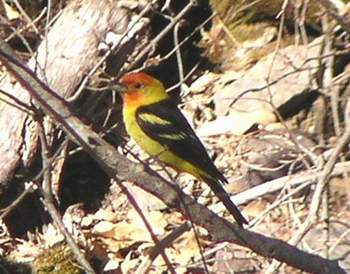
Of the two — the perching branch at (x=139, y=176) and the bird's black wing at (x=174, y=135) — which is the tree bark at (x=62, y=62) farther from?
the perching branch at (x=139, y=176)

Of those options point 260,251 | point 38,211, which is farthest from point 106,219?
point 260,251

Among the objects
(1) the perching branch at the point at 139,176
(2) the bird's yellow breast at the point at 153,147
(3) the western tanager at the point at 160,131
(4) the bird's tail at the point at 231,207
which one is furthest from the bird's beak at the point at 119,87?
(1) the perching branch at the point at 139,176

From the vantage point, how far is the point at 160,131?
5.68m

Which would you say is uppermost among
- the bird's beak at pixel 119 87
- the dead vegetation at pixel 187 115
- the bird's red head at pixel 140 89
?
the bird's beak at pixel 119 87

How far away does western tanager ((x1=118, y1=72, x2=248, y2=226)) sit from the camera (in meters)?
5.64

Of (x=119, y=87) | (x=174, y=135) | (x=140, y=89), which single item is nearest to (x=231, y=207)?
(x=174, y=135)

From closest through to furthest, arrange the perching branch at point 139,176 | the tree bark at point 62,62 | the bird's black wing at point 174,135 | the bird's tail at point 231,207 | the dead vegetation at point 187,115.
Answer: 1. the perching branch at point 139,176
2. the bird's tail at point 231,207
3. the bird's black wing at point 174,135
4. the dead vegetation at point 187,115
5. the tree bark at point 62,62

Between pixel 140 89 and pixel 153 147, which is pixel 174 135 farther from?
pixel 140 89

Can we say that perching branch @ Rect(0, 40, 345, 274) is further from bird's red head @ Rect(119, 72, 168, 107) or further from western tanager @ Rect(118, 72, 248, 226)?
bird's red head @ Rect(119, 72, 168, 107)

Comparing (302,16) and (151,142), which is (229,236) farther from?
(302,16)

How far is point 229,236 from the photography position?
3469 mm

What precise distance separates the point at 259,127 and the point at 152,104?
1.33 m

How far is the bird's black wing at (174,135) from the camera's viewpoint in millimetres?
5633

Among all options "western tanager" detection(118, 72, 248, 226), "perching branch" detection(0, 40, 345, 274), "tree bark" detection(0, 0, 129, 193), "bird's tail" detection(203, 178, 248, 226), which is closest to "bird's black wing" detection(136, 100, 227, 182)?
"western tanager" detection(118, 72, 248, 226)
